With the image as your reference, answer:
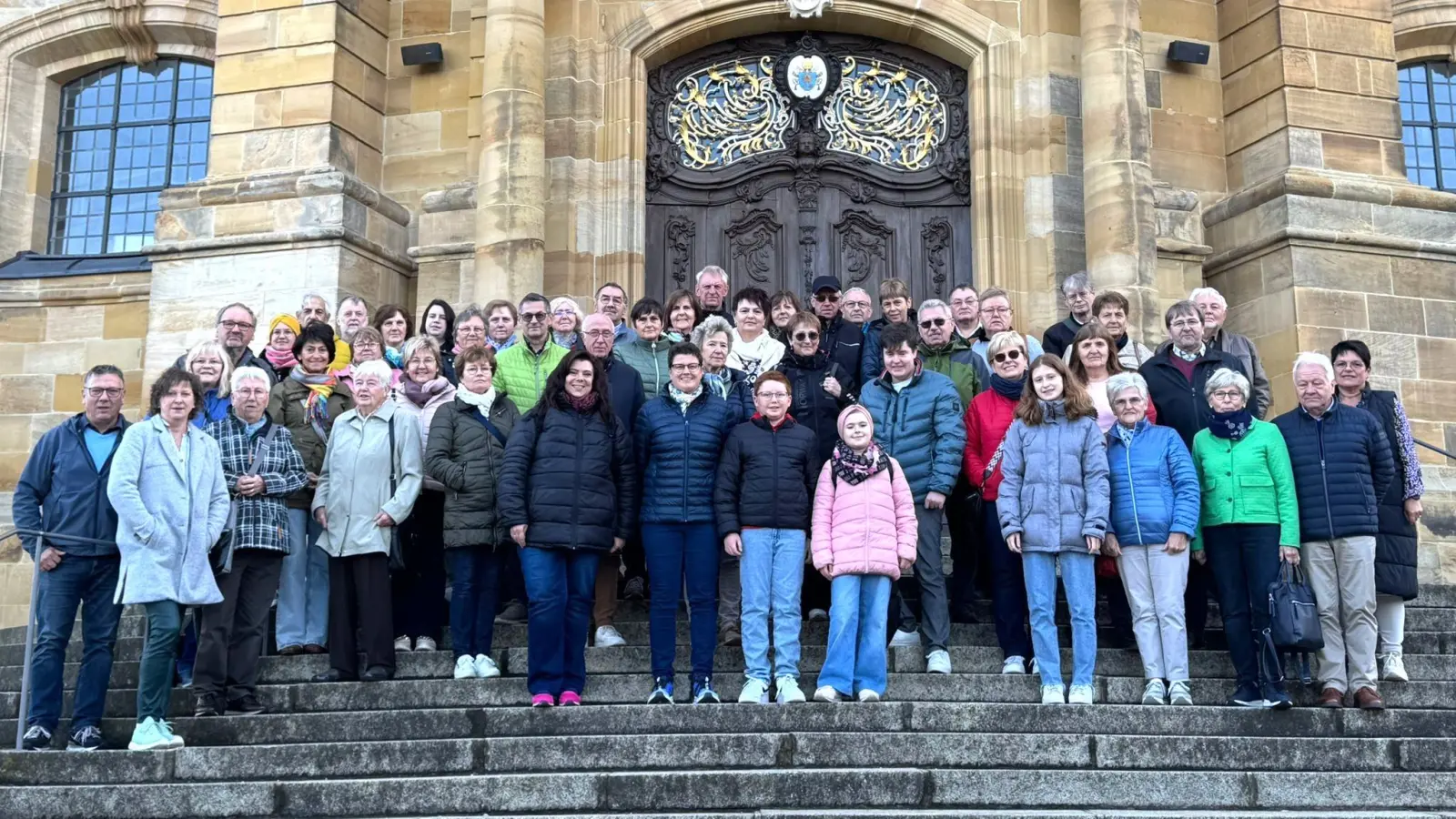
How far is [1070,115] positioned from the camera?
→ 14.1 m

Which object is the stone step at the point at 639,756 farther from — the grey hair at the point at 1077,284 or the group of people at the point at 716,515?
the grey hair at the point at 1077,284

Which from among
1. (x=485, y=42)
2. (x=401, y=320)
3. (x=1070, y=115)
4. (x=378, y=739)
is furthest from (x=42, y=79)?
(x=378, y=739)

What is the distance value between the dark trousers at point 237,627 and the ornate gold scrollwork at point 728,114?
7.08 m

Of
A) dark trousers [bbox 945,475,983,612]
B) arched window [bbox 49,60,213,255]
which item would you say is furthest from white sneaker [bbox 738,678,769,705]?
arched window [bbox 49,60,213,255]

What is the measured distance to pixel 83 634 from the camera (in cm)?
806

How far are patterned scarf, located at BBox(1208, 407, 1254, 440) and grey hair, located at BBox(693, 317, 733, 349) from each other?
8.75 ft

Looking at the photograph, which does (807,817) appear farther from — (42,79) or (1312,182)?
(42,79)

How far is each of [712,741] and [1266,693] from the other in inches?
112

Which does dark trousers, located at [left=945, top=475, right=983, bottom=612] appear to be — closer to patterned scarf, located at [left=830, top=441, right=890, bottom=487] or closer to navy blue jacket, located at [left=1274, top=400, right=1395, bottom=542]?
patterned scarf, located at [left=830, top=441, right=890, bottom=487]

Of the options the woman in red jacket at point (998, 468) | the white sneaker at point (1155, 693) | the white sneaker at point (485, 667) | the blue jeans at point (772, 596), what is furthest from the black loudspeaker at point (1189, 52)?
the white sneaker at point (485, 667)

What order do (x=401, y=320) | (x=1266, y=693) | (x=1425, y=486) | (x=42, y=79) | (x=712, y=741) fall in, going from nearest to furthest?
1. (x=712, y=741)
2. (x=1266, y=693)
3. (x=401, y=320)
4. (x=1425, y=486)
5. (x=42, y=79)

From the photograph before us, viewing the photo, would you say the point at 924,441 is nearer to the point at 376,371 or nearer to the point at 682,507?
the point at 682,507

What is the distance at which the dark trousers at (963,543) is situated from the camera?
9.15 m

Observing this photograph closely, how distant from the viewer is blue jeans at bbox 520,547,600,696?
318 inches
